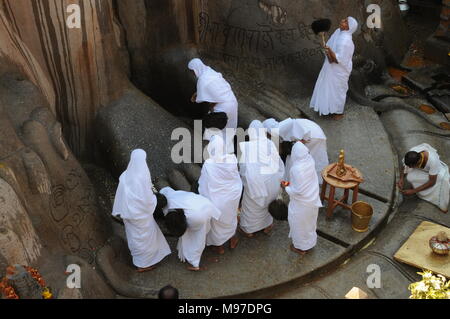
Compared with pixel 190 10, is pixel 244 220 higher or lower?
lower

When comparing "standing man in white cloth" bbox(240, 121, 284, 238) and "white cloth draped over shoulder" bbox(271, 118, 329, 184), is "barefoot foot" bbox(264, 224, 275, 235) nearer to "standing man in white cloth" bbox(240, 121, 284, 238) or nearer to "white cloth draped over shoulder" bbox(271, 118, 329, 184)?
"standing man in white cloth" bbox(240, 121, 284, 238)

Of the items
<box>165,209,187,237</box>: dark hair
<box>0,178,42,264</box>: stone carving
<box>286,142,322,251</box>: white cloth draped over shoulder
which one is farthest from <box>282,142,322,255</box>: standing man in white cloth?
<box>0,178,42,264</box>: stone carving

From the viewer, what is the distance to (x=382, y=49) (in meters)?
10.2

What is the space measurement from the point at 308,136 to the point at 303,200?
4.03ft

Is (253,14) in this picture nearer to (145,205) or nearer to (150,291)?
(145,205)

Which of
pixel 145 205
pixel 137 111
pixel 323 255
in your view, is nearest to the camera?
pixel 145 205

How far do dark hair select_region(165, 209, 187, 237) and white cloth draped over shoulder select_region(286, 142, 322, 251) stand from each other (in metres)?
1.19

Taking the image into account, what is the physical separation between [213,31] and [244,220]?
11.9ft

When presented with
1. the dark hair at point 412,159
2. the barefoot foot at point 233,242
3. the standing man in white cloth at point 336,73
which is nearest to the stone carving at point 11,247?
the barefoot foot at point 233,242

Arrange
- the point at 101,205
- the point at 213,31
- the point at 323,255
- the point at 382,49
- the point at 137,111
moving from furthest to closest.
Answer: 1. the point at 382,49
2. the point at 213,31
3. the point at 137,111
4. the point at 101,205
5. the point at 323,255

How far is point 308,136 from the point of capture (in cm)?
711

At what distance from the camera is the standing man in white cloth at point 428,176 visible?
7027 mm
